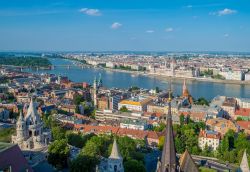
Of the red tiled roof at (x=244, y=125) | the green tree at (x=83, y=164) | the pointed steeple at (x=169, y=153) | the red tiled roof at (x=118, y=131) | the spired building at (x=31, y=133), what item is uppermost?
the pointed steeple at (x=169, y=153)

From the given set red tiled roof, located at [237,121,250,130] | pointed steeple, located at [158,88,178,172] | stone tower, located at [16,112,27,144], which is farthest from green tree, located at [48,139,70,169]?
red tiled roof, located at [237,121,250,130]

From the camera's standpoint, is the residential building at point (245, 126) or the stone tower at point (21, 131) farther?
the residential building at point (245, 126)

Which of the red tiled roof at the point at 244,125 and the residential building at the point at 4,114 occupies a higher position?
the residential building at the point at 4,114

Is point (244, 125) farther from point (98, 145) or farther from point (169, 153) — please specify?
point (169, 153)

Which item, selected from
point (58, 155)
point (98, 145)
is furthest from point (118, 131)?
point (58, 155)

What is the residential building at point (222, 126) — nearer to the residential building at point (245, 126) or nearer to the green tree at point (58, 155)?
the residential building at point (245, 126)

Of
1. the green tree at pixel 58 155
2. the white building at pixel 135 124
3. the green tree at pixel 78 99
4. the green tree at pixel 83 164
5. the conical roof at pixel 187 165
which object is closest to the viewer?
the conical roof at pixel 187 165

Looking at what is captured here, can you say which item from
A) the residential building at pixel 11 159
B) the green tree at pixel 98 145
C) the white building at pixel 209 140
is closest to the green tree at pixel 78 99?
the green tree at pixel 98 145
